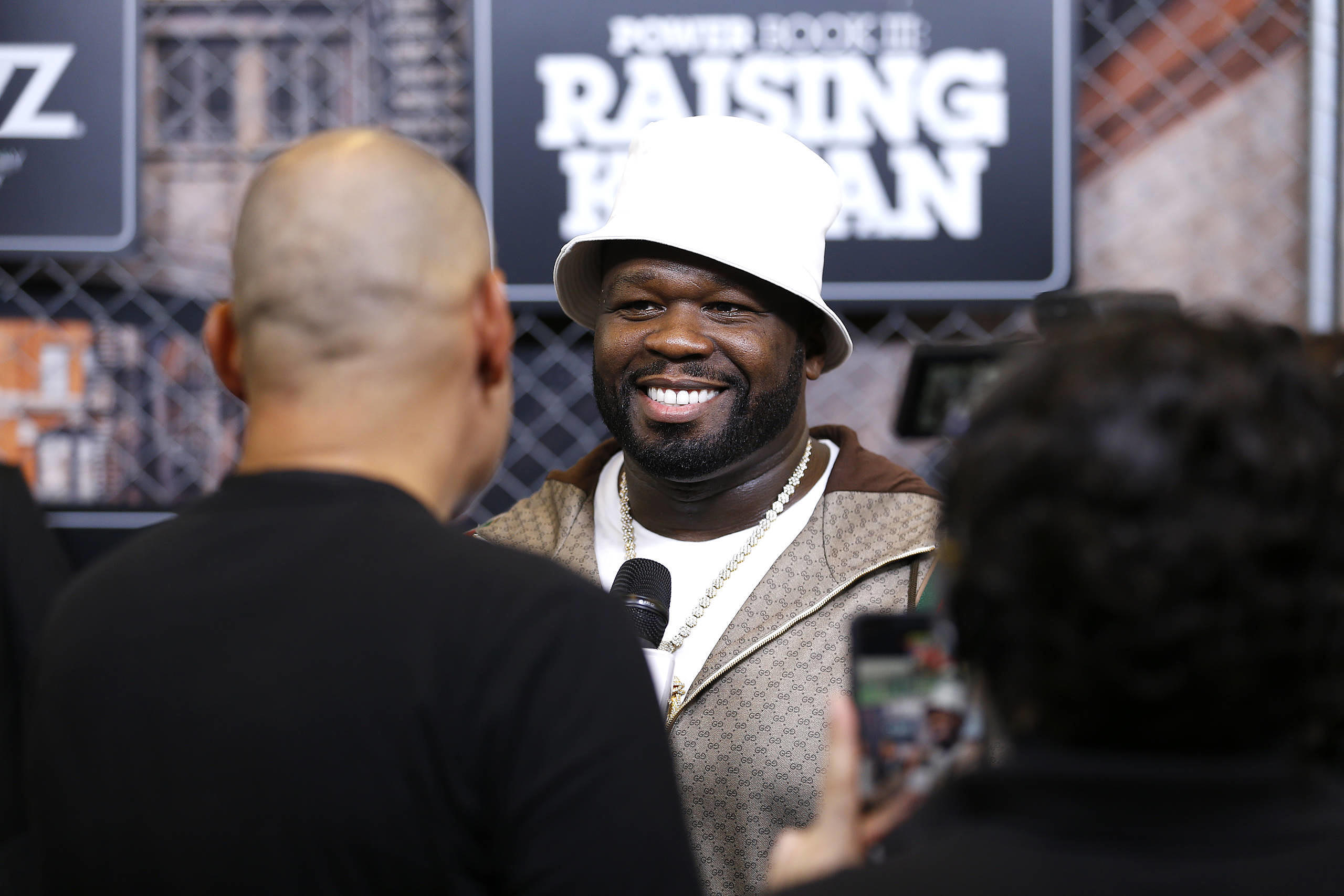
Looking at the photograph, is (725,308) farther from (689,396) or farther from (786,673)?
(786,673)

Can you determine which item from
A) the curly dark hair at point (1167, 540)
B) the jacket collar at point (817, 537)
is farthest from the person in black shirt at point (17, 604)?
the curly dark hair at point (1167, 540)

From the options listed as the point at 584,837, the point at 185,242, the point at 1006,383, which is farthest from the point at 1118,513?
the point at 185,242

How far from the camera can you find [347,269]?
0.71 meters

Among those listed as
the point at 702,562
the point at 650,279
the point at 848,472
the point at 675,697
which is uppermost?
the point at 650,279

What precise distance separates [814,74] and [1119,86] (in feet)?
1.86

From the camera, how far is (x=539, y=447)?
2.26 m

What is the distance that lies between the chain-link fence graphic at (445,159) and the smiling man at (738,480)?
0.77 m

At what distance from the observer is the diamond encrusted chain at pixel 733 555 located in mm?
1356

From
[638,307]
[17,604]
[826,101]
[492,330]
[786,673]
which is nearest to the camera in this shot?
[492,330]

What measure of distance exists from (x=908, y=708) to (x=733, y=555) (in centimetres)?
72

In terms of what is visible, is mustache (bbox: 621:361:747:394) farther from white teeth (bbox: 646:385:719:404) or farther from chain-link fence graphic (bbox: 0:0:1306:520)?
chain-link fence graphic (bbox: 0:0:1306:520)

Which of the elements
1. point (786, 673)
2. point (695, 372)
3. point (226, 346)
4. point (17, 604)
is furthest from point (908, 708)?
point (17, 604)

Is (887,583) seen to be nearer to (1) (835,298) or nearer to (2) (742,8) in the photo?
(1) (835,298)

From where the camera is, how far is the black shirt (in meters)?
0.64
